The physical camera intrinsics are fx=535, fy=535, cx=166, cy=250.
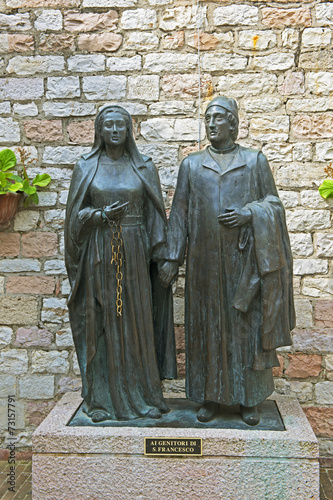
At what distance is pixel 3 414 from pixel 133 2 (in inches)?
141

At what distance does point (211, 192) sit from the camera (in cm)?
333

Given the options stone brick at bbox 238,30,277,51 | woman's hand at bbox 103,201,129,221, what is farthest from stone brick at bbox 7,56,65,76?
woman's hand at bbox 103,201,129,221

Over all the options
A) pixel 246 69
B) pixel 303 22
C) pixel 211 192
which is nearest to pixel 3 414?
pixel 211 192

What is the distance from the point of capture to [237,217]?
3215 millimetres

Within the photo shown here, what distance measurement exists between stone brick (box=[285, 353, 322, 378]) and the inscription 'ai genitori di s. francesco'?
1407 millimetres

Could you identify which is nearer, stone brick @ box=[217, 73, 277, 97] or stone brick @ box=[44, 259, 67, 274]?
stone brick @ box=[217, 73, 277, 97]

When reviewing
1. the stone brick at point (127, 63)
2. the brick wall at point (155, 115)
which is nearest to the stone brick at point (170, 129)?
the brick wall at point (155, 115)

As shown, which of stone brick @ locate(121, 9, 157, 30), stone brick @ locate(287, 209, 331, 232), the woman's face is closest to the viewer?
the woman's face

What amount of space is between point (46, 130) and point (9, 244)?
996 mm

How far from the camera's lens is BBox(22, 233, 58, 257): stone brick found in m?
4.43

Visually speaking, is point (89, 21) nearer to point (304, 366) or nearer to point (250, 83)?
point (250, 83)

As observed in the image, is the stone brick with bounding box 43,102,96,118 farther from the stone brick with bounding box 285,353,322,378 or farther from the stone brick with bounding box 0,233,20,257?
the stone brick with bounding box 285,353,322,378

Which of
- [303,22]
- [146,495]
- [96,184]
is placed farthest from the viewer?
[303,22]

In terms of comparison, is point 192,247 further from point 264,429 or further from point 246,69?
point 246,69
